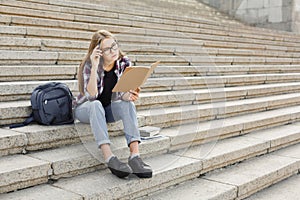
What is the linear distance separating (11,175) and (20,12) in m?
3.29

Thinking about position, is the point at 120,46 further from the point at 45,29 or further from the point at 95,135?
the point at 45,29

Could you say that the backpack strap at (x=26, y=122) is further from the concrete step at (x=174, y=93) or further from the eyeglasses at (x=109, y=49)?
the eyeglasses at (x=109, y=49)

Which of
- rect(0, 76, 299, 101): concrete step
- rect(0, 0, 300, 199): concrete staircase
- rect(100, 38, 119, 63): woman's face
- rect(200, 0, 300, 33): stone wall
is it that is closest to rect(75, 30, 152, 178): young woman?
rect(100, 38, 119, 63): woman's face

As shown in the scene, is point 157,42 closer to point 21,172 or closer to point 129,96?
point 129,96

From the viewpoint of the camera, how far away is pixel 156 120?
400 centimetres

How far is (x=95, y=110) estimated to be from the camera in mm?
2994

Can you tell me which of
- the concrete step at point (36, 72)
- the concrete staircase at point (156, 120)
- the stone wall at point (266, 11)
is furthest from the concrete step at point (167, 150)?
the stone wall at point (266, 11)

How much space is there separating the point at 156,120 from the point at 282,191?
132 centimetres

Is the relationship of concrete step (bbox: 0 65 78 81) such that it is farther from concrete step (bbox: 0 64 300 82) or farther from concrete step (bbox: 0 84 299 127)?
concrete step (bbox: 0 84 299 127)

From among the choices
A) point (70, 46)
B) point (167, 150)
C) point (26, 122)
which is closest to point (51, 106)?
point (26, 122)

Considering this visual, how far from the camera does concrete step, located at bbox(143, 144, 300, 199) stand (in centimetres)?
320

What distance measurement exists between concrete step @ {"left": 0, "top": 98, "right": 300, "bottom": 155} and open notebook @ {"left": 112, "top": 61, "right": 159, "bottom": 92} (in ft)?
1.56

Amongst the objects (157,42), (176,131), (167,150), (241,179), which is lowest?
(241,179)

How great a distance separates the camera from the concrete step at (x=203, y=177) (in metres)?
2.81
